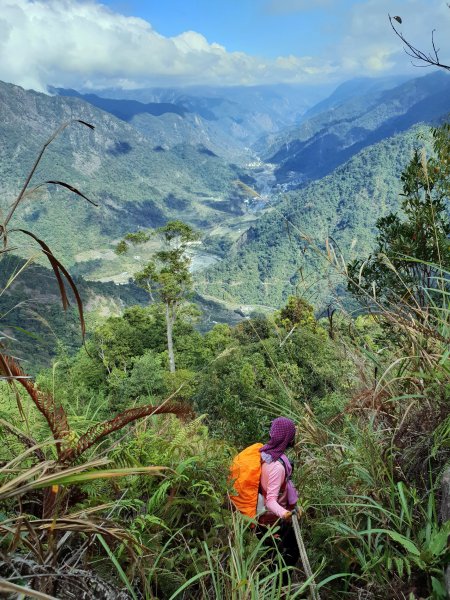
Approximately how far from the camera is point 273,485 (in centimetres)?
236

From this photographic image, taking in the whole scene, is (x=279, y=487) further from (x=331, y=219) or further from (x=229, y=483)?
(x=331, y=219)

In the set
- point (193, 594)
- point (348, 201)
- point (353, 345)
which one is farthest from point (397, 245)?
point (348, 201)

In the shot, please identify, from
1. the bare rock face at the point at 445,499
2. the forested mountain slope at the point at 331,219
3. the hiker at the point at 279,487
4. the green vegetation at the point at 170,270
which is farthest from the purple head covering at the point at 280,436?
the forested mountain slope at the point at 331,219

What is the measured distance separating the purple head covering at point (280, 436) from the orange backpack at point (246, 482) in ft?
0.27

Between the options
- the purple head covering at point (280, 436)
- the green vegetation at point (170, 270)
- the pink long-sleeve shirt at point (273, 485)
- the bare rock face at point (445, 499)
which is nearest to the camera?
the bare rock face at point (445, 499)

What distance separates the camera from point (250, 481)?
93.4 inches

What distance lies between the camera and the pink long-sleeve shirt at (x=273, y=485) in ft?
7.51

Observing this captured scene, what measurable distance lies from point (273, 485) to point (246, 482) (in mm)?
133

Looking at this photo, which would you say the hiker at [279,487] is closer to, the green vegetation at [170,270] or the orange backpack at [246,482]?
the orange backpack at [246,482]

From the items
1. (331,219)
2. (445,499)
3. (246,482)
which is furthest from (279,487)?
(331,219)

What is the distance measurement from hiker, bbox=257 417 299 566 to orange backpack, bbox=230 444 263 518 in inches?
1.5

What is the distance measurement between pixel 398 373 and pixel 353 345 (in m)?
0.60

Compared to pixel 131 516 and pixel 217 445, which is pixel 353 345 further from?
pixel 131 516

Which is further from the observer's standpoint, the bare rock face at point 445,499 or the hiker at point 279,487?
the hiker at point 279,487
